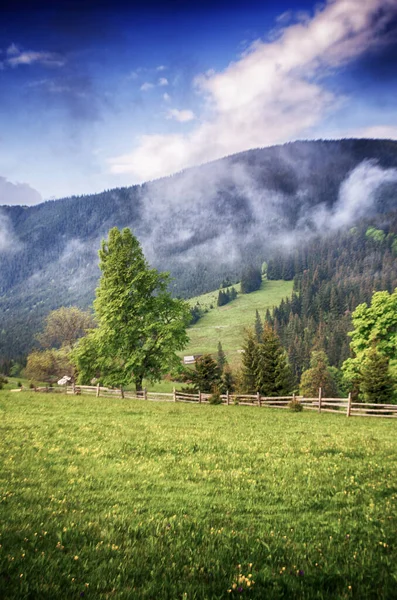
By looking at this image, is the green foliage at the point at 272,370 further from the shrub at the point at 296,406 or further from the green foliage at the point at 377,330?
the shrub at the point at 296,406

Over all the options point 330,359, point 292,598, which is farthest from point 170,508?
point 330,359

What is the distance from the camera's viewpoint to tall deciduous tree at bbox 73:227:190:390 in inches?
1501

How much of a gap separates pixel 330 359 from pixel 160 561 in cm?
15499

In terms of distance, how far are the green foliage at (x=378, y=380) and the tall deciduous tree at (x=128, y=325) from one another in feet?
75.9

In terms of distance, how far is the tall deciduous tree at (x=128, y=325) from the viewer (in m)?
38.1

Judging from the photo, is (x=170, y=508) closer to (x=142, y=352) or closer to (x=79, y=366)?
(x=142, y=352)

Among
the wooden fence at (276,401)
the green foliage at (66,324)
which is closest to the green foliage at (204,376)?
the wooden fence at (276,401)

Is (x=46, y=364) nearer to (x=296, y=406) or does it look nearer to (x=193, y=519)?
(x=296, y=406)

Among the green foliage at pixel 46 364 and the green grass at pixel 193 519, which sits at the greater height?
the green grass at pixel 193 519

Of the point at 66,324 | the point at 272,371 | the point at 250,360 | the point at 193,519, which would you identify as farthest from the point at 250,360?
the point at 193,519

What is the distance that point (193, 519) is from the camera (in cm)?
759

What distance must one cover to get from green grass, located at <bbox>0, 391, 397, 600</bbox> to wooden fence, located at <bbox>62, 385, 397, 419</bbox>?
1908 centimetres

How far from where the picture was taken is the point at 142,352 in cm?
3819

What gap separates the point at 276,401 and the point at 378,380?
44.5 ft
